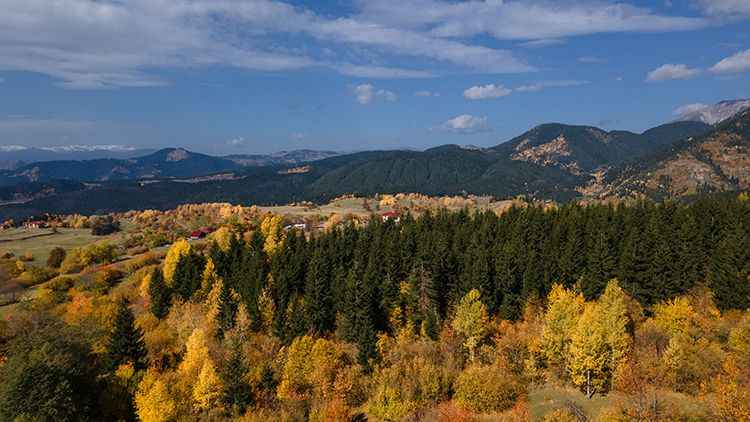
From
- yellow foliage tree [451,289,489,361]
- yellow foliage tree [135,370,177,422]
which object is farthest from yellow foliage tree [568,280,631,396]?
yellow foliage tree [135,370,177,422]

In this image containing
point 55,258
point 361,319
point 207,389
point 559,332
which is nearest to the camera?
point 207,389

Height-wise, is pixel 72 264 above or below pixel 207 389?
below

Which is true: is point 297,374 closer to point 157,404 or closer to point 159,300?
point 157,404

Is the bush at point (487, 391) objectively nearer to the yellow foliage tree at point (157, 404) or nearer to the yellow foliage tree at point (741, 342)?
the yellow foliage tree at point (741, 342)

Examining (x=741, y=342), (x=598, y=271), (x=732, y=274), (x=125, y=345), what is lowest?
(x=125, y=345)

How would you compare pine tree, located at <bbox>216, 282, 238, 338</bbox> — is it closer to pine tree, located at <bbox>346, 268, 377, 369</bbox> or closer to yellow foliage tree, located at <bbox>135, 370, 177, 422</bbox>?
pine tree, located at <bbox>346, 268, 377, 369</bbox>

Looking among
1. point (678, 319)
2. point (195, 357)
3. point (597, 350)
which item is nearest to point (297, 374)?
point (195, 357)

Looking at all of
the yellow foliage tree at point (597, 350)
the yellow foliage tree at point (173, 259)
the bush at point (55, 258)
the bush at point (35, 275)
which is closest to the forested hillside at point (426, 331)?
the yellow foliage tree at point (597, 350)
